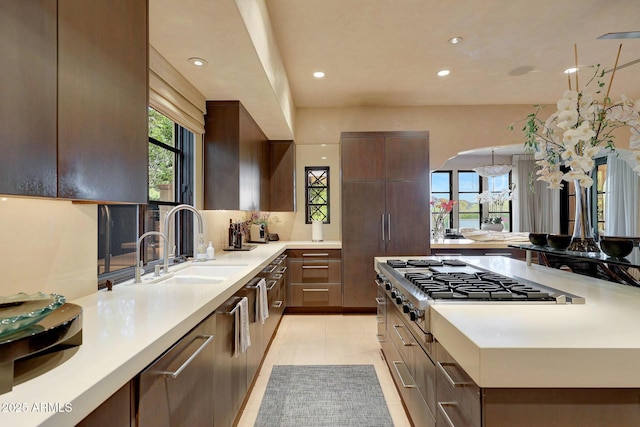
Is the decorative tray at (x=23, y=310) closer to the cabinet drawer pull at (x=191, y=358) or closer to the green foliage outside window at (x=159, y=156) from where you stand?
the cabinet drawer pull at (x=191, y=358)

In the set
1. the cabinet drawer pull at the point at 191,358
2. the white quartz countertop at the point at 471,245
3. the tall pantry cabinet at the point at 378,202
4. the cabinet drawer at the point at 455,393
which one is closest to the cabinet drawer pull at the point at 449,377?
the cabinet drawer at the point at 455,393

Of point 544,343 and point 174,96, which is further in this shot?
point 174,96

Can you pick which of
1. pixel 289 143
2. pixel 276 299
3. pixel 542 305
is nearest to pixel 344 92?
pixel 289 143

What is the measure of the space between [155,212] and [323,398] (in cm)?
180

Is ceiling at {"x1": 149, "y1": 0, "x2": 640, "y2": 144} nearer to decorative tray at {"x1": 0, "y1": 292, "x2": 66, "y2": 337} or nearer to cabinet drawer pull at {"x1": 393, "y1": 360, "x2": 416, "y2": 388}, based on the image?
decorative tray at {"x1": 0, "y1": 292, "x2": 66, "y2": 337}

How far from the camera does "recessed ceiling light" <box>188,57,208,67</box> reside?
7.06ft

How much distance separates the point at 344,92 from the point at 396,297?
295cm

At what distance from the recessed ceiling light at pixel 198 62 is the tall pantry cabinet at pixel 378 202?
6.96 feet

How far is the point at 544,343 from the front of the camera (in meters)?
0.87

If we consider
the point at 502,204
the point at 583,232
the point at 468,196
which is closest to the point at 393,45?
the point at 583,232

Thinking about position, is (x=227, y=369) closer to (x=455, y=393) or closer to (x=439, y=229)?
(x=455, y=393)

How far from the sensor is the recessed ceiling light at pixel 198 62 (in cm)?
215

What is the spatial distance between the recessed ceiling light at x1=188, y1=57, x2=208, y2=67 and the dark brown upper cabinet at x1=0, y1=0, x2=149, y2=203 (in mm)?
894

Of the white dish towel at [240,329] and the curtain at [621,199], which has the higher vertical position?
the curtain at [621,199]
